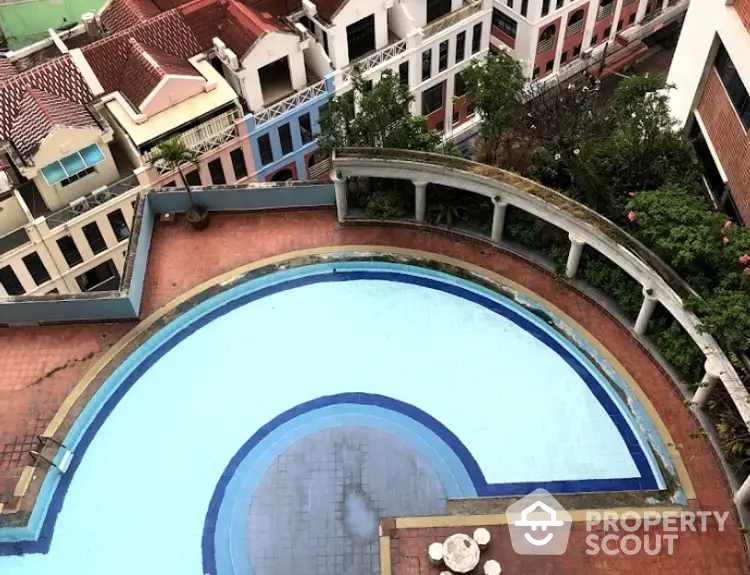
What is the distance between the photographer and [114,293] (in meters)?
33.4

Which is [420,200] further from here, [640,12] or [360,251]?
[640,12]

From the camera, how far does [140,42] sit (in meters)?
46.4

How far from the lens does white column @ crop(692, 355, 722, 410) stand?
26.8 m

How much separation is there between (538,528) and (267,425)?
1139 centimetres

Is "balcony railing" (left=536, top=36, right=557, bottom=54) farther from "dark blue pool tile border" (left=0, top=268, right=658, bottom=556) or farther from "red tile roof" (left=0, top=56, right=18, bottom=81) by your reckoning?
"red tile roof" (left=0, top=56, right=18, bottom=81)

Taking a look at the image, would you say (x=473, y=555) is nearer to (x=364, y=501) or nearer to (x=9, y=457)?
(x=364, y=501)

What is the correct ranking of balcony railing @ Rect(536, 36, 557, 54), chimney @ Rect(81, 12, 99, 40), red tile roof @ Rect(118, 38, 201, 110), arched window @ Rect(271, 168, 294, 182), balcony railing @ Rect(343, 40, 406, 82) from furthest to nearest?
balcony railing @ Rect(536, 36, 557, 54) → arched window @ Rect(271, 168, 294, 182) → balcony railing @ Rect(343, 40, 406, 82) → chimney @ Rect(81, 12, 99, 40) → red tile roof @ Rect(118, 38, 201, 110)

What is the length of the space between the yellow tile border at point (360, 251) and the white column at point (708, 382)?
1.67m

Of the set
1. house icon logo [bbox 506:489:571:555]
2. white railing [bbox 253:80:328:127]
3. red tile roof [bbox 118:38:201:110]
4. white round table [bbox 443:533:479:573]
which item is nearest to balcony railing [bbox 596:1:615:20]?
white railing [bbox 253:80:328:127]

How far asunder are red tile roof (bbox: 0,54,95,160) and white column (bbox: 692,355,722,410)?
114 feet

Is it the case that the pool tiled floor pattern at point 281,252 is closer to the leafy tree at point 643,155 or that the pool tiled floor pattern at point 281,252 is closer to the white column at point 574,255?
the white column at point 574,255

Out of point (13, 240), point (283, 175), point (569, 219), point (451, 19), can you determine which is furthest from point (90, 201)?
point (569, 219)

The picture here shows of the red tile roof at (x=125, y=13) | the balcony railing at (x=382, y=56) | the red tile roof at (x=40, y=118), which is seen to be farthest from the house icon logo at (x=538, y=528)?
the red tile roof at (x=125, y=13)

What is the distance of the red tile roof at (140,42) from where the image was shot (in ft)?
150
